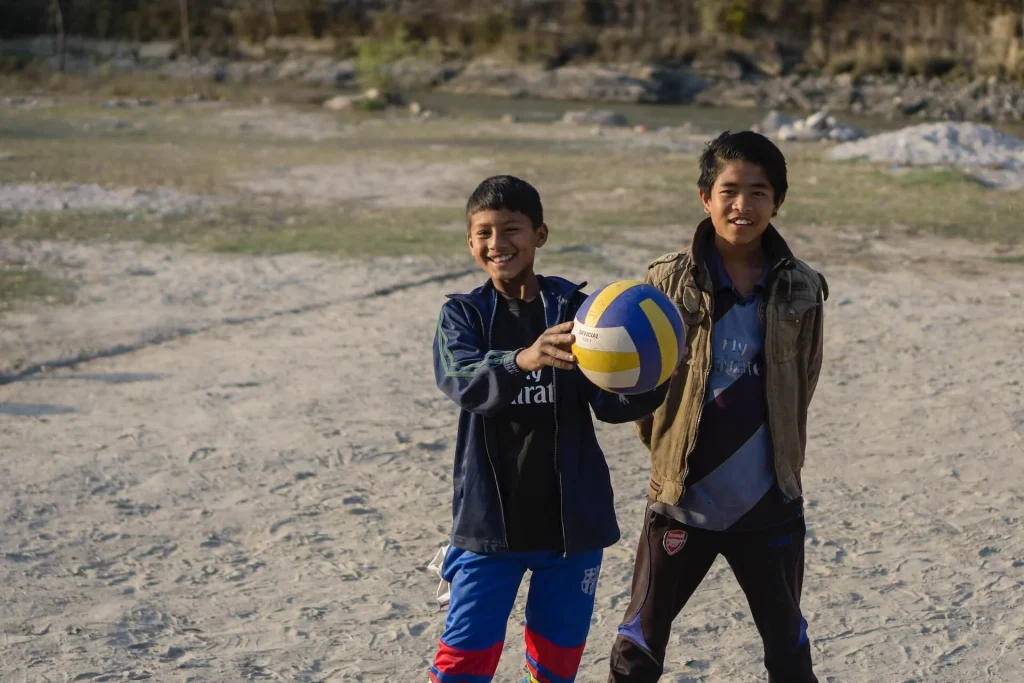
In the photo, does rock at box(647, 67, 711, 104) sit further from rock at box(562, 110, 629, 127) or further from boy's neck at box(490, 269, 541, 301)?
boy's neck at box(490, 269, 541, 301)

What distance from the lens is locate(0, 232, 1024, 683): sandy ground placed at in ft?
12.2

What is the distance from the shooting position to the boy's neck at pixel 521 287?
2.84 m

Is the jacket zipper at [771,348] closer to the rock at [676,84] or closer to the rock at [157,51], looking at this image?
the rock at [676,84]

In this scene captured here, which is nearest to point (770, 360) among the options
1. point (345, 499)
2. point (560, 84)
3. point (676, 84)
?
point (345, 499)

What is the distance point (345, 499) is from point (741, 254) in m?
2.46

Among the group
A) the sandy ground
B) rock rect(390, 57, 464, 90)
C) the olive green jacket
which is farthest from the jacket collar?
rock rect(390, 57, 464, 90)

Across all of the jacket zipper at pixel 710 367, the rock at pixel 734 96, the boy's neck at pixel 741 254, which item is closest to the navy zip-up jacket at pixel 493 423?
the jacket zipper at pixel 710 367

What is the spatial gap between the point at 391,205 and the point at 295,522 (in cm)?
876

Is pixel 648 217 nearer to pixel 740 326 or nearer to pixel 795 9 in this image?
pixel 740 326

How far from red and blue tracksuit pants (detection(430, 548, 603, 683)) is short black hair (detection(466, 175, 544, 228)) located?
75cm

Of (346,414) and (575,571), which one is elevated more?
(575,571)

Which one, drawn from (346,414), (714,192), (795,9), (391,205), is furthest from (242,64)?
(714,192)

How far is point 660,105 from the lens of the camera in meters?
40.9

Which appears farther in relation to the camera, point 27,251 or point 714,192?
point 27,251
